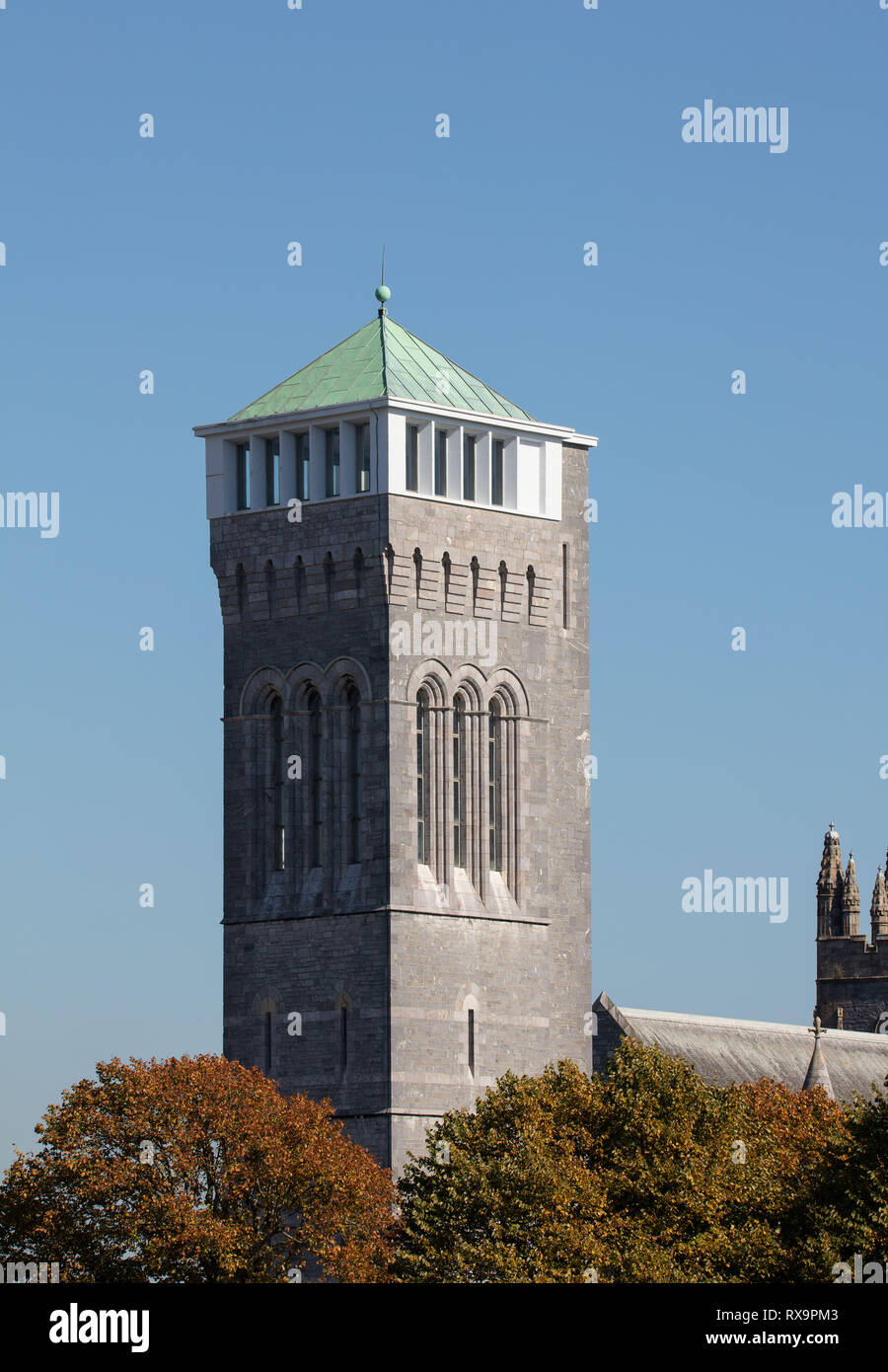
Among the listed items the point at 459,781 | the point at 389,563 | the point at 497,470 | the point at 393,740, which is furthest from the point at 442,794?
the point at 497,470

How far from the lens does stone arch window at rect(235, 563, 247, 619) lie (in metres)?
105

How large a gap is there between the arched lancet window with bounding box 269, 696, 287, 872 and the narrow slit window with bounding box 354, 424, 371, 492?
7899 millimetres

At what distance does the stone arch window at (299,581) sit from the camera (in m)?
103

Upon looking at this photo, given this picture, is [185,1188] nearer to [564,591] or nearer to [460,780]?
[460,780]

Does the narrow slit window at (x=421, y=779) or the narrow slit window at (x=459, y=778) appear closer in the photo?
the narrow slit window at (x=421, y=779)

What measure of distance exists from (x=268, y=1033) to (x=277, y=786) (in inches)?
328

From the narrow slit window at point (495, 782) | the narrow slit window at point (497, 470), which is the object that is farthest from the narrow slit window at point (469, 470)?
the narrow slit window at point (495, 782)

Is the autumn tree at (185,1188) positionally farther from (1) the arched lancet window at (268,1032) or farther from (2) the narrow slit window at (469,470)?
(2) the narrow slit window at (469,470)

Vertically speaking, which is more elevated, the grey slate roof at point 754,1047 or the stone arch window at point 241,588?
the stone arch window at point 241,588

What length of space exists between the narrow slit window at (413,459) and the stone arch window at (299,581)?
14.9ft

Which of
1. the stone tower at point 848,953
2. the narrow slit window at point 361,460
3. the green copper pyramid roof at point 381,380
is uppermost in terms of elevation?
the green copper pyramid roof at point 381,380

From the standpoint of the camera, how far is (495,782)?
105 m

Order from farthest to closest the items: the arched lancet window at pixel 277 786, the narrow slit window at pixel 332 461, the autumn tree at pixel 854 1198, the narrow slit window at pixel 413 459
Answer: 1. the arched lancet window at pixel 277 786
2. the narrow slit window at pixel 332 461
3. the narrow slit window at pixel 413 459
4. the autumn tree at pixel 854 1198

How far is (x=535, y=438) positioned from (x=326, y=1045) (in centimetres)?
2241
